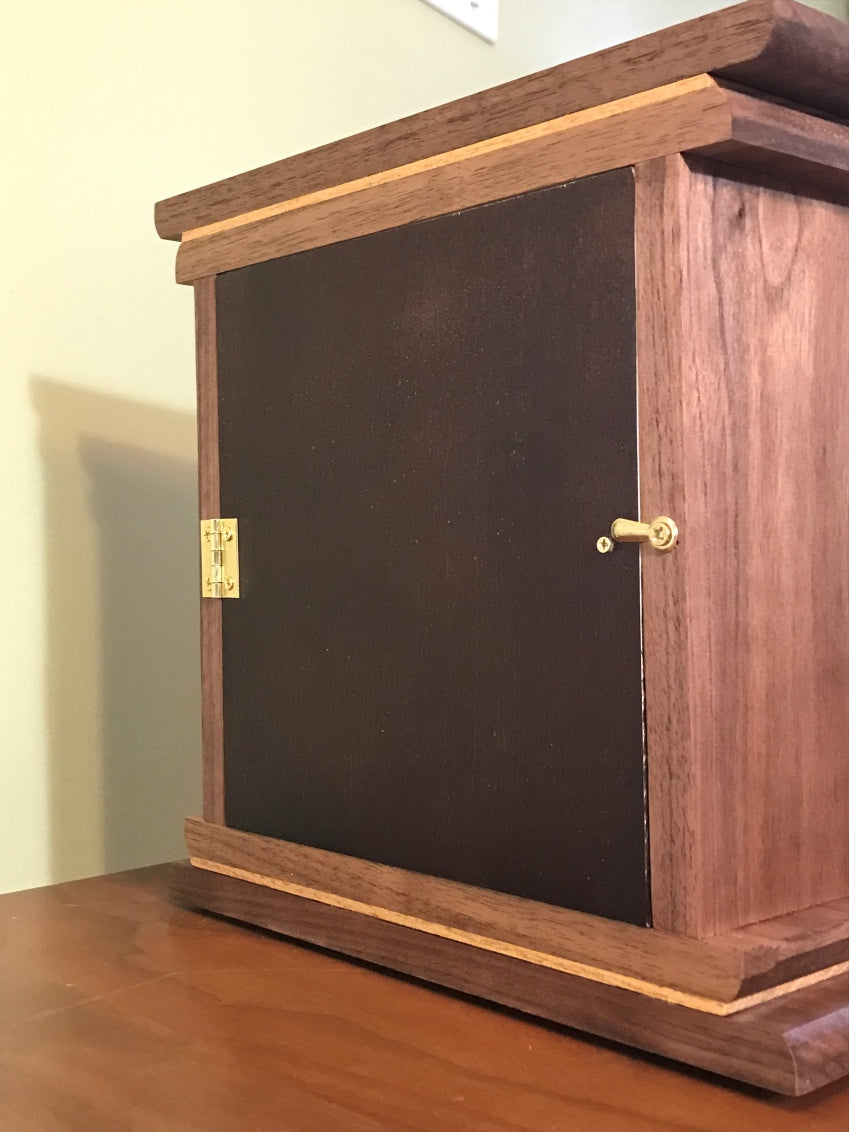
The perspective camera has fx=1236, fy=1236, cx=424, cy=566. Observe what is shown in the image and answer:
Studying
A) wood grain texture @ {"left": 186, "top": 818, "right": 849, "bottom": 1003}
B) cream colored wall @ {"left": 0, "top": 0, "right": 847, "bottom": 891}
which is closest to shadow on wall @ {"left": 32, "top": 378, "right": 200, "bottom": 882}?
cream colored wall @ {"left": 0, "top": 0, "right": 847, "bottom": 891}

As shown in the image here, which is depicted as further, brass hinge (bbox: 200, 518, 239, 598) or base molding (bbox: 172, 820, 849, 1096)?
brass hinge (bbox: 200, 518, 239, 598)

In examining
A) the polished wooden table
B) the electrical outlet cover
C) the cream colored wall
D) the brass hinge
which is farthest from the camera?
the electrical outlet cover

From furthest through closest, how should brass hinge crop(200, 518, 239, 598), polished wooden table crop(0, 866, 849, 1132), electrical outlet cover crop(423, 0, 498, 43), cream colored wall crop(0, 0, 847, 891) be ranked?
electrical outlet cover crop(423, 0, 498, 43), cream colored wall crop(0, 0, 847, 891), brass hinge crop(200, 518, 239, 598), polished wooden table crop(0, 866, 849, 1132)

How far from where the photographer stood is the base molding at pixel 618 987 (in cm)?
50

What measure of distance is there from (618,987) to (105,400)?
61cm

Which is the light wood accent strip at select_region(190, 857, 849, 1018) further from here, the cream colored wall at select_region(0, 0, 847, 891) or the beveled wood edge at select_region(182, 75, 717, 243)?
the beveled wood edge at select_region(182, 75, 717, 243)

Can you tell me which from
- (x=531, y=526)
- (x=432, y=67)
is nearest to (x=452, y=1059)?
(x=531, y=526)

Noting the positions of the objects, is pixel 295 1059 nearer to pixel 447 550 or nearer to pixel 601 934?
pixel 601 934

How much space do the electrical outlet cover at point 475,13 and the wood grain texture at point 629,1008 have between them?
3.04 ft

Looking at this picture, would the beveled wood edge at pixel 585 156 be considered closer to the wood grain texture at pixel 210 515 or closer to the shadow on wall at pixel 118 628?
the wood grain texture at pixel 210 515

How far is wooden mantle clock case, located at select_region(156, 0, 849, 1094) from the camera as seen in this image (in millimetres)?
543

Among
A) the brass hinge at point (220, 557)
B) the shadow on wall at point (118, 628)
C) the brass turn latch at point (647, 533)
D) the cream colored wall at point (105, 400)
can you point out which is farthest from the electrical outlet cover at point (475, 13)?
the brass turn latch at point (647, 533)

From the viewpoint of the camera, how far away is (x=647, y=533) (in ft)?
1.81

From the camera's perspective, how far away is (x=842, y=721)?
61cm
